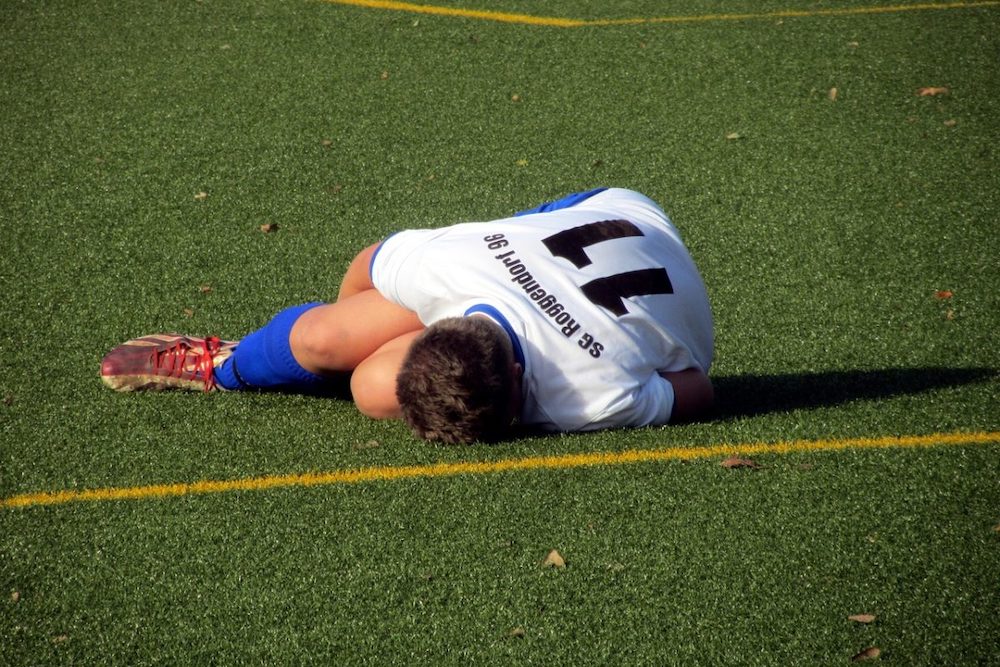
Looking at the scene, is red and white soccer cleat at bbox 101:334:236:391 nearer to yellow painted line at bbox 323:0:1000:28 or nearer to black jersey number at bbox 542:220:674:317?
black jersey number at bbox 542:220:674:317

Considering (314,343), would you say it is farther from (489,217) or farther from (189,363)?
(489,217)

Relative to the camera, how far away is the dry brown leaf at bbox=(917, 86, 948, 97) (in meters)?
7.02

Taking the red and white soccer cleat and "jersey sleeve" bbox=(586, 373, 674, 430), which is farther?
the red and white soccer cleat

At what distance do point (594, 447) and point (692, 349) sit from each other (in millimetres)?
503

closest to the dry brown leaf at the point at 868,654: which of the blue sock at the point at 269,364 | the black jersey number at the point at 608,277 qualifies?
the black jersey number at the point at 608,277

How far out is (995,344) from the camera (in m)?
4.71

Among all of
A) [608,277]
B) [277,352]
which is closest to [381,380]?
[277,352]

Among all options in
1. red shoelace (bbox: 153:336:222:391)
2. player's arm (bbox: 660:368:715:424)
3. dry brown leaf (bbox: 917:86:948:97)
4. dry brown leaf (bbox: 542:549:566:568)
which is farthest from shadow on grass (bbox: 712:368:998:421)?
dry brown leaf (bbox: 917:86:948:97)

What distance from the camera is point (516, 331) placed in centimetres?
355

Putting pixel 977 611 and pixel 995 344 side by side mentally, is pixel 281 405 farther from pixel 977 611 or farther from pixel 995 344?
pixel 995 344

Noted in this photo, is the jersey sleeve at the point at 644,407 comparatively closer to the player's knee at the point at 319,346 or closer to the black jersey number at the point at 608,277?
the black jersey number at the point at 608,277

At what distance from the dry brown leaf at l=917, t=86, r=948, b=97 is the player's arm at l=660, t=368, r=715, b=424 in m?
4.02

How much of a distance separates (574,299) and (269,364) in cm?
130

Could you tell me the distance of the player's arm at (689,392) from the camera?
12.8 feet
